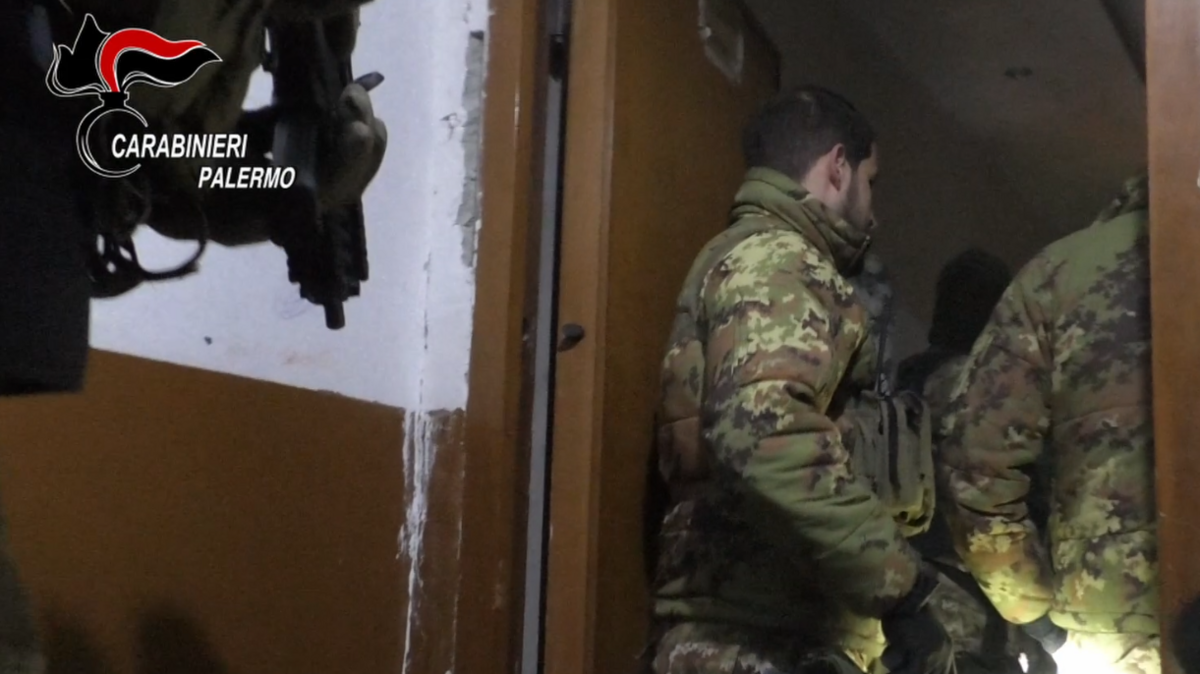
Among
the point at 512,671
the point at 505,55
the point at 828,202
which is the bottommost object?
the point at 512,671

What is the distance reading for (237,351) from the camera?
0.98 metres

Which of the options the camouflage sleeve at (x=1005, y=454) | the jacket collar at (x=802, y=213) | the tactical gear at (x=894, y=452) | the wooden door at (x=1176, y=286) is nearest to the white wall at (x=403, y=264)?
the jacket collar at (x=802, y=213)

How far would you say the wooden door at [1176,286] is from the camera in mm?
789

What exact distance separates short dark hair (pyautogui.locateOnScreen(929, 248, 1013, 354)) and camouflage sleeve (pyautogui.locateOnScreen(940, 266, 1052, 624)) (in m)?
0.74

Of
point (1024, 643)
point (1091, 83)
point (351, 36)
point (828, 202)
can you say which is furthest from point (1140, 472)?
point (1091, 83)

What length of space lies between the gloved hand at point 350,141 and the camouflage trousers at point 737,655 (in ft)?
1.98

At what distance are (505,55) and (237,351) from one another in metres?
0.49

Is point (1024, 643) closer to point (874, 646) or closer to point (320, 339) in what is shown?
point (874, 646)

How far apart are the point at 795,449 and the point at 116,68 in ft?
2.26

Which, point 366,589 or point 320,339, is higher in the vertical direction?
point 320,339

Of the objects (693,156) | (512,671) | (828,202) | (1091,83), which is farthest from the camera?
(1091,83)

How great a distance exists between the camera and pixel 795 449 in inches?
41.2

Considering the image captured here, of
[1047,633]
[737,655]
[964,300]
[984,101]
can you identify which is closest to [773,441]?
[737,655]

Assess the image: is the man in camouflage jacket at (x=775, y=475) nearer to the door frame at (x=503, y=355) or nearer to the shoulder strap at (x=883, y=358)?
the shoulder strap at (x=883, y=358)
